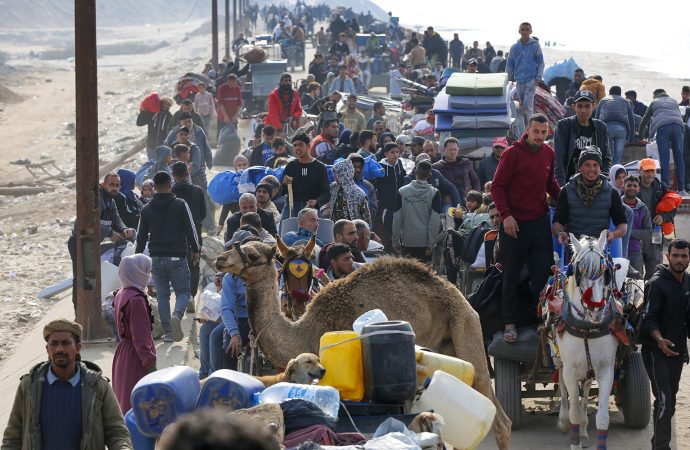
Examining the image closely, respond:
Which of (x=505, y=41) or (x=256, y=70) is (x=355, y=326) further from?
(x=505, y=41)

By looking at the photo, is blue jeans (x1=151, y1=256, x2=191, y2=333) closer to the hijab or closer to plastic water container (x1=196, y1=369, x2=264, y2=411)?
the hijab

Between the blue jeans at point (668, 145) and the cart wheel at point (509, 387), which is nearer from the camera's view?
the cart wheel at point (509, 387)

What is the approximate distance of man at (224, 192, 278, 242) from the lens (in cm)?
1309

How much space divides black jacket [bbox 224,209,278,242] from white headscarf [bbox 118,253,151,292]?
13.3 feet

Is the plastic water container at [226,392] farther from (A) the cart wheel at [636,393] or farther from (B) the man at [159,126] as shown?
(B) the man at [159,126]

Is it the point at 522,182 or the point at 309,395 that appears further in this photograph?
the point at 522,182

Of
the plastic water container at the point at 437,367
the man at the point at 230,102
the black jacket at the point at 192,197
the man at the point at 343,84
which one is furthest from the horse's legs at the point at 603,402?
the man at the point at 343,84

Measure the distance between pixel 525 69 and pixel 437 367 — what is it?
16.2 meters

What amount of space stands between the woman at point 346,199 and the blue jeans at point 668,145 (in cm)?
844

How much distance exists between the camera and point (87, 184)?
47.4 ft

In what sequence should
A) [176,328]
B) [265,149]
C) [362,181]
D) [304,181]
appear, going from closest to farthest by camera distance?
[176,328]
[304,181]
[362,181]
[265,149]

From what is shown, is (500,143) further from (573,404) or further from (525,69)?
(573,404)

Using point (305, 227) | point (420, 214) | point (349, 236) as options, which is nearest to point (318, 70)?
point (420, 214)

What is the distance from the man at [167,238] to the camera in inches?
558
